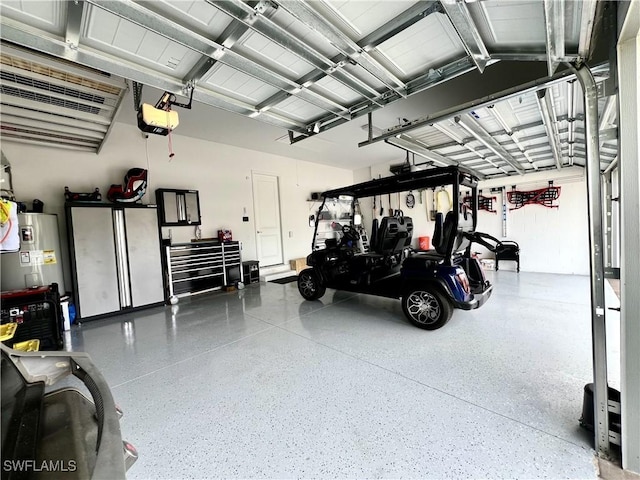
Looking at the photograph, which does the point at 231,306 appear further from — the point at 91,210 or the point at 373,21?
the point at 373,21

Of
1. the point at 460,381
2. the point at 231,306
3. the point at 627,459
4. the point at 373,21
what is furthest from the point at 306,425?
the point at 231,306

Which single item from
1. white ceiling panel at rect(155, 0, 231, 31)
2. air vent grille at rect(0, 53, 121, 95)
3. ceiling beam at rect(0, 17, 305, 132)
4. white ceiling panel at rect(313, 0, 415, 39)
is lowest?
ceiling beam at rect(0, 17, 305, 132)

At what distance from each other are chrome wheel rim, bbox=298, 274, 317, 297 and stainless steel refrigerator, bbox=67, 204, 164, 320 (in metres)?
2.58

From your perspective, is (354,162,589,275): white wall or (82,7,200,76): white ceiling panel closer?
(82,7,200,76): white ceiling panel

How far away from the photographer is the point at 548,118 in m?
3.31

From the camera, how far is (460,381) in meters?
2.23

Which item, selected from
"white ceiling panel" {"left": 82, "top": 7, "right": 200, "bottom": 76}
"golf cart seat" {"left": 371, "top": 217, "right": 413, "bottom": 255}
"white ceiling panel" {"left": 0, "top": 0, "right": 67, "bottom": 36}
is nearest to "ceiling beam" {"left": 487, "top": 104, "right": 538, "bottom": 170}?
"golf cart seat" {"left": 371, "top": 217, "right": 413, "bottom": 255}

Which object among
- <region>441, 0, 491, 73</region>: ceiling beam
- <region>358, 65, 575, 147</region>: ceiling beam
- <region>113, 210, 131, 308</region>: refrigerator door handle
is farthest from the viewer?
<region>113, 210, 131, 308</region>: refrigerator door handle

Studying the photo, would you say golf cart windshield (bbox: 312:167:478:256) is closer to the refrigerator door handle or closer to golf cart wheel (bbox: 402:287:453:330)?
golf cart wheel (bbox: 402:287:453:330)

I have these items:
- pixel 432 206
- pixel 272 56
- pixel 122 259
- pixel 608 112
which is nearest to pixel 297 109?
pixel 272 56

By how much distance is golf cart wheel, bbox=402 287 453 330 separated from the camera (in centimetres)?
321

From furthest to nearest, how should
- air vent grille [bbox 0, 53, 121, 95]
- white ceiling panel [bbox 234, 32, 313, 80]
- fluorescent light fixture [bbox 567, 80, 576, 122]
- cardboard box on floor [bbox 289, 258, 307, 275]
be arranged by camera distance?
cardboard box on floor [bbox 289, 258, 307, 275] < fluorescent light fixture [bbox 567, 80, 576, 122] < air vent grille [bbox 0, 53, 121, 95] < white ceiling panel [bbox 234, 32, 313, 80]

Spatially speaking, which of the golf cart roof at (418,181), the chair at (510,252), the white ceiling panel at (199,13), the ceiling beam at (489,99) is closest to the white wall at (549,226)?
the chair at (510,252)

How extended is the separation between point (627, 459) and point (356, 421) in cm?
142
